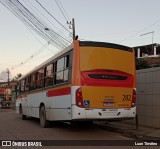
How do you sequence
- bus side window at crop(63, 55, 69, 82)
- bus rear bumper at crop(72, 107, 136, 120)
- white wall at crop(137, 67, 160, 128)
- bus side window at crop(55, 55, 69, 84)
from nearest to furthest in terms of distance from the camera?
bus rear bumper at crop(72, 107, 136, 120), bus side window at crop(63, 55, 69, 82), bus side window at crop(55, 55, 69, 84), white wall at crop(137, 67, 160, 128)

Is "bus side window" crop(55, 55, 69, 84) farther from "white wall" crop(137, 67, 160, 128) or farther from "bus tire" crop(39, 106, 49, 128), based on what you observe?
"white wall" crop(137, 67, 160, 128)

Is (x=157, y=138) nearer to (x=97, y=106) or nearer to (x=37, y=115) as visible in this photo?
(x=97, y=106)

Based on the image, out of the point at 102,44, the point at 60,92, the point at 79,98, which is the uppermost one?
the point at 102,44

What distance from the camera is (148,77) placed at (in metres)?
14.3

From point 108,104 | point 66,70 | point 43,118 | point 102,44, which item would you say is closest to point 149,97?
point 108,104

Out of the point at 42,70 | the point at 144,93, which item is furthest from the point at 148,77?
the point at 42,70

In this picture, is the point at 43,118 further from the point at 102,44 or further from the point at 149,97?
the point at 102,44

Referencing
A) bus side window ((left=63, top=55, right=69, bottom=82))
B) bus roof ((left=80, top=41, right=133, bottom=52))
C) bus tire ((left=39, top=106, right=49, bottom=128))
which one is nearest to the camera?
bus roof ((left=80, top=41, right=133, bottom=52))

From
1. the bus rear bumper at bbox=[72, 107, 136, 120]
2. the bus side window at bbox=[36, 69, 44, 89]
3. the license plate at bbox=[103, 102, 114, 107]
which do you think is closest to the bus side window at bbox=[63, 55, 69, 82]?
the bus rear bumper at bbox=[72, 107, 136, 120]

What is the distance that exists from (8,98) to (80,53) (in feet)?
125

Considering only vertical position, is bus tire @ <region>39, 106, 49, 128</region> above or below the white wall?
below

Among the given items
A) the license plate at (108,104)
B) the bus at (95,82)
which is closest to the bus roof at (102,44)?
the bus at (95,82)

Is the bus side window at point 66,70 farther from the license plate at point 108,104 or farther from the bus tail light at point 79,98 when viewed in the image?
the license plate at point 108,104

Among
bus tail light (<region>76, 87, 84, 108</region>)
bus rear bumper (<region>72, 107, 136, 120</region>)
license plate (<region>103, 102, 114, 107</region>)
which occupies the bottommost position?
bus rear bumper (<region>72, 107, 136, 120</region>)
